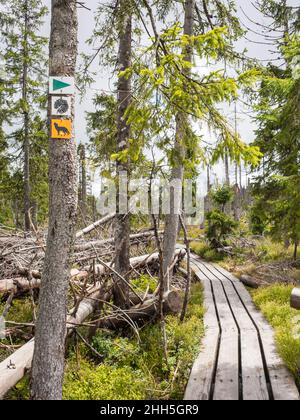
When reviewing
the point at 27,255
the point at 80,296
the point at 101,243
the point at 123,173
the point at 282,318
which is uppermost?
the point at 123,173

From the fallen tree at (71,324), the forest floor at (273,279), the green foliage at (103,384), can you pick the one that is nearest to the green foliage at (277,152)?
the forest floor at (273,279)

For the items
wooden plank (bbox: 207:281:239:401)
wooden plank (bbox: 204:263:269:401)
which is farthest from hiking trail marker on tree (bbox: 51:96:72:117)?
wooden plank (bbox: 204:263:269:401)

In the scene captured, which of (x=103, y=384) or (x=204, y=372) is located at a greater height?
(x=204, y=372)

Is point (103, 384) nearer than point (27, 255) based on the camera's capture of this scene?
Yes

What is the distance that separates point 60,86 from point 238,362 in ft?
15.5

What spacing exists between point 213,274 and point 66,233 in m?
9.30

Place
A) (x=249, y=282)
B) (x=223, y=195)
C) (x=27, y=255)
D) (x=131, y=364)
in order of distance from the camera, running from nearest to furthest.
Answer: (x=131, y=364)
(x=27, y=255)
(x=249, y=282)
(x=223, y=195)

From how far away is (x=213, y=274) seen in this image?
11.8 m

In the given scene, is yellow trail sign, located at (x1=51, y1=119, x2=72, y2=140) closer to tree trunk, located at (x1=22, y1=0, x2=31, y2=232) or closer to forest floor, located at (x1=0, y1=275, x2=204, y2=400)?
forest floor, located at (x1=0, y1=275, x2=204, y2=400)

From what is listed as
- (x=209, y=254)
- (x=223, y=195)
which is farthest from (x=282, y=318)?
(x=223, y=195)

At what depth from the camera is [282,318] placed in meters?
6.51

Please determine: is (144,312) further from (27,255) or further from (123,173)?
(27,255)

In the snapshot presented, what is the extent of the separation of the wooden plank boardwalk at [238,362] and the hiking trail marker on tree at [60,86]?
407cm

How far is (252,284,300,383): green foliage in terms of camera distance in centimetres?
457
